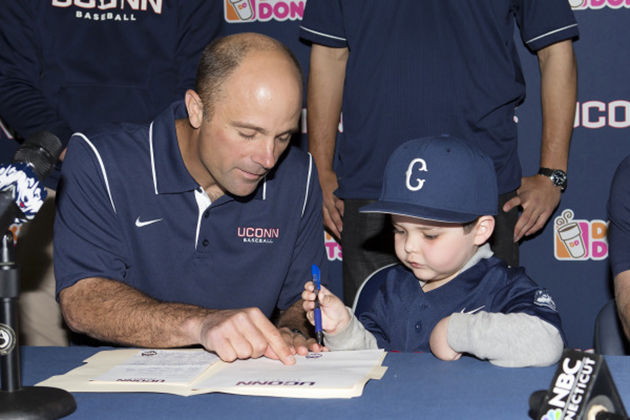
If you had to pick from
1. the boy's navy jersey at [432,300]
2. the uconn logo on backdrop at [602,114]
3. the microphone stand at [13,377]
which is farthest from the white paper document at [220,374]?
the uconn logo on backdrop at [602,114]

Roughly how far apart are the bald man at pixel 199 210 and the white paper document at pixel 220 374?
142 mm

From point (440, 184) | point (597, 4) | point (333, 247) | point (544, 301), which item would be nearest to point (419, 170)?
point (440, 184)

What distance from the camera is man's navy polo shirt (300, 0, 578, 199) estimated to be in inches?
94.2

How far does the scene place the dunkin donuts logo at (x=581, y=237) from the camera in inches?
108

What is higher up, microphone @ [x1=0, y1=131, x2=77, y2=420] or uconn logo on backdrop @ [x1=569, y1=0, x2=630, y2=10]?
uconn logo on backdrop @ [x1=569, y1=0, x2=630, y2=10]

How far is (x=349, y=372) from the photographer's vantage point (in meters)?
1.39

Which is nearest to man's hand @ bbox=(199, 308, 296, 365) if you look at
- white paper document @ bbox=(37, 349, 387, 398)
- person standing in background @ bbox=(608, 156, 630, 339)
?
white paper document @ bbox=(37, 349, 387, 398)

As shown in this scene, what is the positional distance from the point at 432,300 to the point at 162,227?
26.2 inches

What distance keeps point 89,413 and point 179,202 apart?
0.76 m

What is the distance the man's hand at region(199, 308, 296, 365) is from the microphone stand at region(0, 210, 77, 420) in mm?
312

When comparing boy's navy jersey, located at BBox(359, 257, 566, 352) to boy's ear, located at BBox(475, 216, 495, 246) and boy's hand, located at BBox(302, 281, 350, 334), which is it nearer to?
boy's ear, located at BBox(475, 216, 495, 246)

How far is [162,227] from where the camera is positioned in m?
1.90

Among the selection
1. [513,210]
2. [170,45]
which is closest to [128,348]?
[170,45]

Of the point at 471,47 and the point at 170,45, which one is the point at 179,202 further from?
the point at 471,47
